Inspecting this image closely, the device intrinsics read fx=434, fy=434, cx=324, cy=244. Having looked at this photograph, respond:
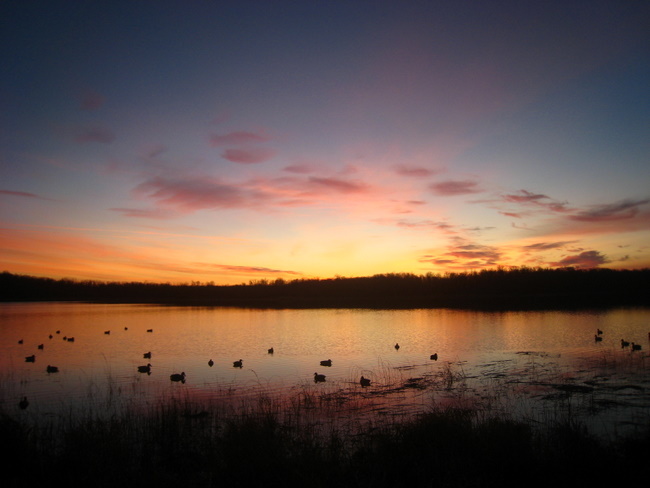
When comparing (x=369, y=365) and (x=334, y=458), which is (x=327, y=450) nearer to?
(x=334, y=458)

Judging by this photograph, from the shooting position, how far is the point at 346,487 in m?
6.68

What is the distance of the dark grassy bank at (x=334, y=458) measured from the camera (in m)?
6.90

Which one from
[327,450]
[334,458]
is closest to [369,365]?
[327,450]

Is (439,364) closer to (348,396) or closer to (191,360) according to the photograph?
(348,396)

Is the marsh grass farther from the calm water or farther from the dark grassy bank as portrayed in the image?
the calm water

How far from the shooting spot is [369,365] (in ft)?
71.2

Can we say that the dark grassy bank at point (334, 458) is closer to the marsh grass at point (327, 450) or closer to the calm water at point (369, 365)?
the marsh grass at point (327, 450)

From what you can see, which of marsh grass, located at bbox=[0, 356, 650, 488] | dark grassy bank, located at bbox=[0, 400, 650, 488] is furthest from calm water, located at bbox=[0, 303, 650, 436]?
dark grassy bank, located at bbox=[0, 400, 650, 488]

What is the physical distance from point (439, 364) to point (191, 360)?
13350 millimetres

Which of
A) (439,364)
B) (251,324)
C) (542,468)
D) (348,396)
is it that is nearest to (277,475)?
(542,468)

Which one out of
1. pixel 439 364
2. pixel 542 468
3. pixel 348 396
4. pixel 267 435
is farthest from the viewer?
pixel 439 364

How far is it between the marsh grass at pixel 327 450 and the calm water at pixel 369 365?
185 centimetres

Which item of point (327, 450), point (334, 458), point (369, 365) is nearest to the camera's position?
point (334, 458)

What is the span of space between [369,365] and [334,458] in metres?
14.3
